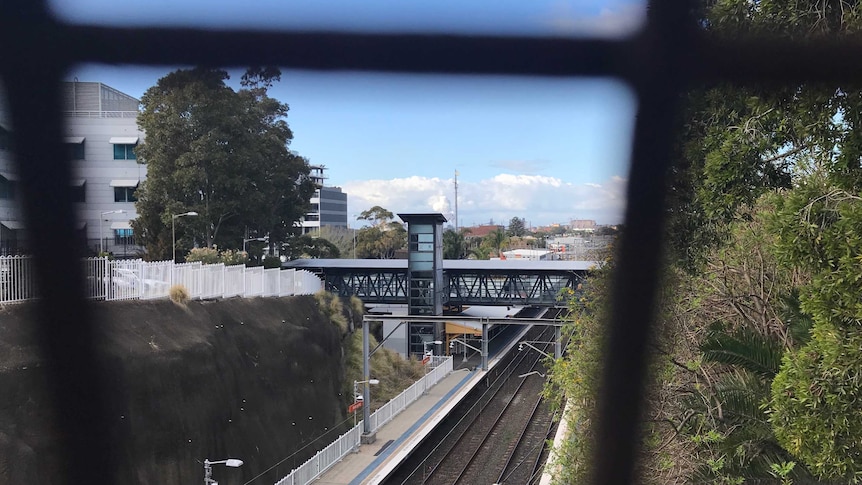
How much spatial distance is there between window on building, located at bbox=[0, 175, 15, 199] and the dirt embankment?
1.44 meters

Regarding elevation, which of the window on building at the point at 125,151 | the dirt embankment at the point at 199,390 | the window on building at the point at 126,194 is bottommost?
the dirt embankment at the point at 199,390

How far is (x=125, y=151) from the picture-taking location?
6988 mm

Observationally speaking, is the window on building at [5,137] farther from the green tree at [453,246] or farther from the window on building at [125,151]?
the green tree at [453,246]

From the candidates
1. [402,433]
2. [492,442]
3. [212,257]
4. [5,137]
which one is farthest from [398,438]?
[5,137]

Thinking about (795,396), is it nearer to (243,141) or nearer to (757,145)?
(757,145)

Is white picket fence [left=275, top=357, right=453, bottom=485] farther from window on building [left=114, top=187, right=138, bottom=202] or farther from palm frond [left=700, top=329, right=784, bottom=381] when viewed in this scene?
palm frond [left=700, top=329, right=784, bottom=381]

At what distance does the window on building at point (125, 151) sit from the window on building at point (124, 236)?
134 centimetres

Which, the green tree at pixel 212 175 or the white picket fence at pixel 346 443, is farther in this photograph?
the green tree at pixel 212 175

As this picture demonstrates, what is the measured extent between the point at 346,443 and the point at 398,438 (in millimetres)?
773

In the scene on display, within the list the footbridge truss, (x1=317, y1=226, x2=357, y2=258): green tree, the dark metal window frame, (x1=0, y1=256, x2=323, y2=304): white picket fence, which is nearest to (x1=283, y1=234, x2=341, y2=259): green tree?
the footbridge truss

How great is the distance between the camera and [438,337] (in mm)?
11773

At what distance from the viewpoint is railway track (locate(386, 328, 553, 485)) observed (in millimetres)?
6203

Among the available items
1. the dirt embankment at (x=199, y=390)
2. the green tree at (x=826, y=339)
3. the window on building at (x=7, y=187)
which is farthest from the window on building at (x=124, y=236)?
the green tree at (x=826, y=339)

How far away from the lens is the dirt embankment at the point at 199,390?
9.61 ft
